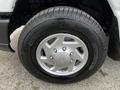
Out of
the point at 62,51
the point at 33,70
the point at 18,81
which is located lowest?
the point at 18,81

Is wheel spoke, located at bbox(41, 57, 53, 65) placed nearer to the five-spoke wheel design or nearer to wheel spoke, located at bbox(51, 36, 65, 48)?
the five-spoke wheel design

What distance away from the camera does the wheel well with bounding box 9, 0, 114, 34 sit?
2512 mm

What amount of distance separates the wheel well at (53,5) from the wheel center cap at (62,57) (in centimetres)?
49

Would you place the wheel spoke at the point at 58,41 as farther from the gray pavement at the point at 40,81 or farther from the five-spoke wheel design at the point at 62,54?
the gray pavement at the point at 40,81

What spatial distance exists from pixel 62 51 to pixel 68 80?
1.15 feet

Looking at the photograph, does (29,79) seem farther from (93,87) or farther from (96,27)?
(96,27)

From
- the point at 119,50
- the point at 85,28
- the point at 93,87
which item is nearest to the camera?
the point at 85,28

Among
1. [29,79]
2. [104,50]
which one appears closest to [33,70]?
[29,79]

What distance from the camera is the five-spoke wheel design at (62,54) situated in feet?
7.79

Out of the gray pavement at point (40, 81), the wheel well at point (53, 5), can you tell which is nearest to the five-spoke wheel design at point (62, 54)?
the gray pavement at point (40, 81)

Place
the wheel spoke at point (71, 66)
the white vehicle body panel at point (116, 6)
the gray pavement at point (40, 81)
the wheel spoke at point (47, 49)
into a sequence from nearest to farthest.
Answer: the white vehicle body panel at point (116, 6) < the wheel spoke at point (47, 49) < the wheel spoke at point (71, 66) < the gray pavement at point (40, 81)

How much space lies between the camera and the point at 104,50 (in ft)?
7.97

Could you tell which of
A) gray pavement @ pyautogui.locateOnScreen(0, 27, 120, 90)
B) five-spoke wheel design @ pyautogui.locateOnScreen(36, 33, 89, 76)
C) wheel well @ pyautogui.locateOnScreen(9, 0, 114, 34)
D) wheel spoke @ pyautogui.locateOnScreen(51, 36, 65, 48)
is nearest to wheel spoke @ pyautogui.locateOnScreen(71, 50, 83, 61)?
five-spoke wheel design @ pyautogui.locateOnScreen(36, 33, 89, 76)

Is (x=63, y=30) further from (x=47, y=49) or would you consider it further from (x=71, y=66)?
(x=71, y=66)
